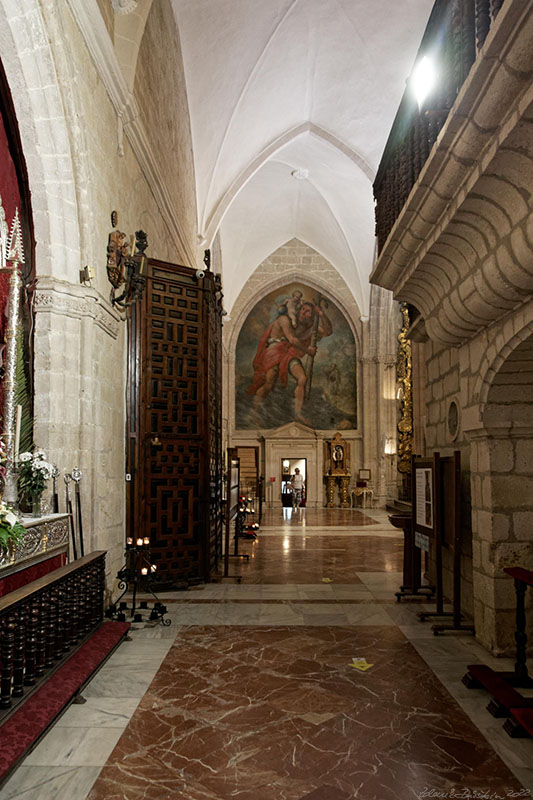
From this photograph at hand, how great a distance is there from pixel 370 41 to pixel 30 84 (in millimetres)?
10943

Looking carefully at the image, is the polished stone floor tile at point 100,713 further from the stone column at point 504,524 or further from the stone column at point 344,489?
the stone column at point 344,489

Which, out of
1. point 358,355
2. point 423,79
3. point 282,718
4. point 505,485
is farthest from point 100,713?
point 358,355

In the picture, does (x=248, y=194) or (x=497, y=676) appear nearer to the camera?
(x=497, y=676)

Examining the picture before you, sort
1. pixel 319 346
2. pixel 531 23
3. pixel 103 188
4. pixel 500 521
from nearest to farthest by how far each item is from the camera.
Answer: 1. pixel 531 23
2. pixel 500 521
3. pixel 103 188
4. pixel 319 346

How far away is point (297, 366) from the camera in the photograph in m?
24.2

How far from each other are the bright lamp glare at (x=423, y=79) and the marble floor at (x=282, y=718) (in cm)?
454

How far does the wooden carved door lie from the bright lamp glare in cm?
387

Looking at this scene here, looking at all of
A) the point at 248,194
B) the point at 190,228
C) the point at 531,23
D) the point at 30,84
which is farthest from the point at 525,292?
the point at 248,194

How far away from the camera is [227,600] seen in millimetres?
6812

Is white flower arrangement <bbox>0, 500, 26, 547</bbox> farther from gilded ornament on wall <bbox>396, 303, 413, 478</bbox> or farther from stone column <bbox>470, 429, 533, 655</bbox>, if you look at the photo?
gilded ornament on wall <bbox>396, 303, 413, 478</bbox>

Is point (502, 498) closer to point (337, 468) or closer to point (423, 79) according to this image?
point (423, 79)

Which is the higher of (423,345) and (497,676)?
(423,345)

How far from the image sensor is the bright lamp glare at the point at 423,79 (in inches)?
193

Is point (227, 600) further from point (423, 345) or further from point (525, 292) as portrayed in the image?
point (525, 292)
